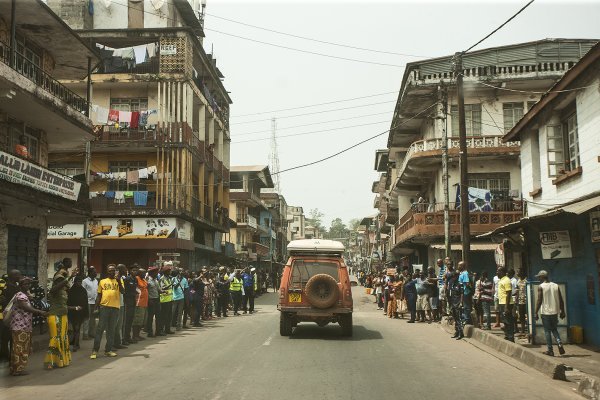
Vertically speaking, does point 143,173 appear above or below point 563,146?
above

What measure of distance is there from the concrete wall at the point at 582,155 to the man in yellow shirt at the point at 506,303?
267cm

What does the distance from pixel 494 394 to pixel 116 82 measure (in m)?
28.7

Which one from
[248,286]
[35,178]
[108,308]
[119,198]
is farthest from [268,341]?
[119,198]

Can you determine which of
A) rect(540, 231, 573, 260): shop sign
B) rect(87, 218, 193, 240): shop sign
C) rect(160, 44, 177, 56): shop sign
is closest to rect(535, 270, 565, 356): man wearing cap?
rect(540, 231, 573, 260): shop sign

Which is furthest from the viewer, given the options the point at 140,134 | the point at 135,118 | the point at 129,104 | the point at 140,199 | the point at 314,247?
the point at 129,104

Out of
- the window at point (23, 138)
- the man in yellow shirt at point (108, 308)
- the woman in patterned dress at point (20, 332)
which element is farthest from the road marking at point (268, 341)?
the window at point (23, 138)

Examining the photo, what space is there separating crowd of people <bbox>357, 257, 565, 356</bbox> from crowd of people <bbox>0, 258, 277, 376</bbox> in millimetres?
7300

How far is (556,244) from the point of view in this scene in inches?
551

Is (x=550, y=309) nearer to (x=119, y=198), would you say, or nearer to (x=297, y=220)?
(x=119, y=198)

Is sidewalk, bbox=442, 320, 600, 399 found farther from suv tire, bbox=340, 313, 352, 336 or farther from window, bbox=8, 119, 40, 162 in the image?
window, bbox=8, 119, 40, 162

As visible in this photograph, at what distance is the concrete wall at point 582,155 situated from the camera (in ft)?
43.4

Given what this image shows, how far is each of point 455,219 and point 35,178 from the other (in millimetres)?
20192

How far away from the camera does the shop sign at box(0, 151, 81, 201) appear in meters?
14.3

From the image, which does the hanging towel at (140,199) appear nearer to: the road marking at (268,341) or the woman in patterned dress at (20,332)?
the road marking at (268,341)
